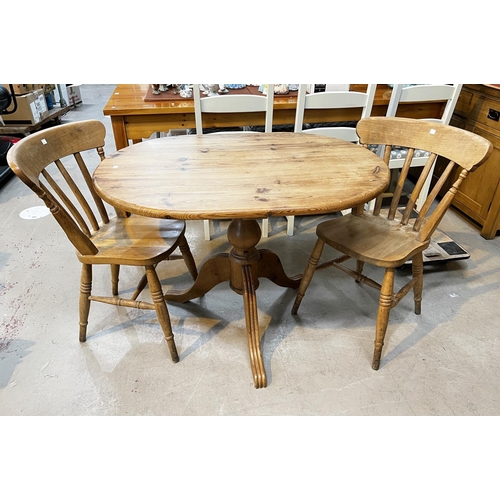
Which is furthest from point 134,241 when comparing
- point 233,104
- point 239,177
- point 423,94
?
point 423,94

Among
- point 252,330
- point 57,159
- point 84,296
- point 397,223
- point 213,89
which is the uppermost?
point 213,89

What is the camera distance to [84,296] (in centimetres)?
176

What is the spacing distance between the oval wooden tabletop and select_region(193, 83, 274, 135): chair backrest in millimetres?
366

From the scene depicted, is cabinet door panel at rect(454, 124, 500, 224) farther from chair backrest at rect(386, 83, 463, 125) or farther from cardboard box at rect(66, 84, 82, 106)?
cardboard box at rect(66, 84, 82, 106)

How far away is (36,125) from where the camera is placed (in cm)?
405

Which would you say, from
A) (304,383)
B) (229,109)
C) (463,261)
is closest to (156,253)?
(304,383)

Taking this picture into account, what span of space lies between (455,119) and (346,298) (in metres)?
1.66

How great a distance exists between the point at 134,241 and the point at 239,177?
57 cm

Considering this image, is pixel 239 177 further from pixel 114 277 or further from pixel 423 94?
pixel 423 94

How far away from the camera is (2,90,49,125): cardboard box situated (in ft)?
12.8

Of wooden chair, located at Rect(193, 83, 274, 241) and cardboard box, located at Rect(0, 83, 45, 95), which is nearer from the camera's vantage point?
wooden chair, located at Rect(193, 83, 274, 241)

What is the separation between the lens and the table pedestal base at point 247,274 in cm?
174

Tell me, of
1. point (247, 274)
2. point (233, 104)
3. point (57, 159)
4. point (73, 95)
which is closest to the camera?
point (57, 159)

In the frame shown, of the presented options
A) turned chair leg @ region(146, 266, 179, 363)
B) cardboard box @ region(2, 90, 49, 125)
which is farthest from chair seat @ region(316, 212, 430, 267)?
cardboard box @ region(2, 90, 49, 125)
